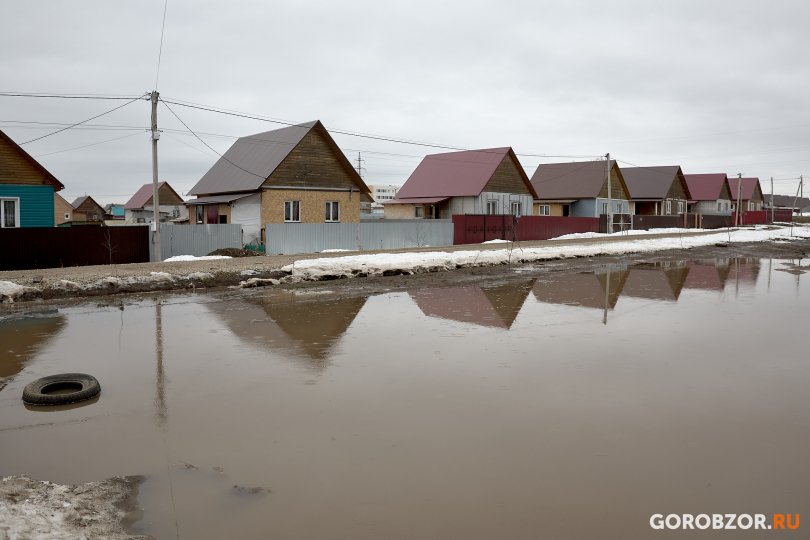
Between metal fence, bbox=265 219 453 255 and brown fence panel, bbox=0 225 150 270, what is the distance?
230 inches

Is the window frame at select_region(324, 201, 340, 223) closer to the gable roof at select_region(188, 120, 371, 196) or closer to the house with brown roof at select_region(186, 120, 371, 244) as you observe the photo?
the house with brown roof at select_region(186, 120, 371, 244)

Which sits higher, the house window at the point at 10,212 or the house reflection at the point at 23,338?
the house window at the point at 10,212

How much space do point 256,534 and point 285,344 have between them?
5988 millimetres

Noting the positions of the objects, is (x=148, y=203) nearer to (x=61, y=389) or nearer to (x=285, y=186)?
(x=285, y=186)

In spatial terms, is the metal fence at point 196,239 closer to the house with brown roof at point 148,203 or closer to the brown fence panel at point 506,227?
the brown fence panel at point 506,227

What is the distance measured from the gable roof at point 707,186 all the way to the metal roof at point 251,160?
58.2 metres

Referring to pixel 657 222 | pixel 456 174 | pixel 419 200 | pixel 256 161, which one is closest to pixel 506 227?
pixel 456 174

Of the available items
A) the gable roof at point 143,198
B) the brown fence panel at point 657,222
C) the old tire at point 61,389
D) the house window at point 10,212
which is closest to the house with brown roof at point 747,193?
the brown fence panel at point 657,222

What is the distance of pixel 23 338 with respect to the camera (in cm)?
1063

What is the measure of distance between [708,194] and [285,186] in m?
62.8

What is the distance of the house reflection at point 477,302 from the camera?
12527 millimetres

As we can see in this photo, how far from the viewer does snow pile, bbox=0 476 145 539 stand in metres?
3.98

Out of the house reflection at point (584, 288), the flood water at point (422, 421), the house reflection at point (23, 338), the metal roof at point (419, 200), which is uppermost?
the metal roof at point (419, 200)

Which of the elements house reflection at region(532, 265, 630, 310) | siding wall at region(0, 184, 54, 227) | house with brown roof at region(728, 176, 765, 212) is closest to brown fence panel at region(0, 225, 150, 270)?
siding wall at region(0, 184, 54, 227)
